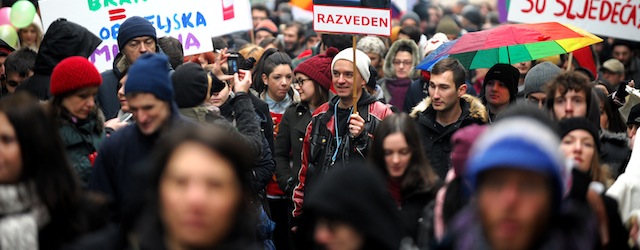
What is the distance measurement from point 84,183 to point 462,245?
2818 millimetres

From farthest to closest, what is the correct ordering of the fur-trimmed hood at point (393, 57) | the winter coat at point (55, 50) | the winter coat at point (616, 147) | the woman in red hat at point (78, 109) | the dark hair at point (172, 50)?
the fur-trimmed hood at point (393, 57) → the dark hair at point (172, 50) → the winter coat at point (55, 50) → the winter coat at point (616, 147) → the woman in red hat at point (78, 109)

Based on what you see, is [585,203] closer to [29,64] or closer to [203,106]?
[203,106]

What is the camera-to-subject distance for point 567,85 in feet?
22.6

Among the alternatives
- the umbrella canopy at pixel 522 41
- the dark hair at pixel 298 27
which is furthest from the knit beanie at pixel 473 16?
the umbrella canopy at pixel 522 41

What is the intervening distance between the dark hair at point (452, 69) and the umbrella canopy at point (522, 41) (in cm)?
33

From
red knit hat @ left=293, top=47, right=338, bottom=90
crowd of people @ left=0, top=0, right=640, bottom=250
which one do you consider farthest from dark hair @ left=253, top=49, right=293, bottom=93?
red knit hat @ left=293, top=47, right=338, bottom=90

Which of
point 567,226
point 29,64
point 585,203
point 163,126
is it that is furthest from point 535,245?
point 29,64

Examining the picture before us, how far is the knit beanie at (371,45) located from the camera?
12750mm

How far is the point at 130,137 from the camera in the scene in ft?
18.9

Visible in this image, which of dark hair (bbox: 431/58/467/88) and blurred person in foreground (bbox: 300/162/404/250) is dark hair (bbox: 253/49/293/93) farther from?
blurred person in foreground (bbox: 300/162/404/250)

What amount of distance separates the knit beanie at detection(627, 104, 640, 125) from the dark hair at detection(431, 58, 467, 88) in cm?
145

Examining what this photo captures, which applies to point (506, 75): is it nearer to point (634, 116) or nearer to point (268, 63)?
point (634, 116)

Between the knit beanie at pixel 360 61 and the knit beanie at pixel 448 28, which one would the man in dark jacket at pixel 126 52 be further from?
the knit beanie at pixel 448 28

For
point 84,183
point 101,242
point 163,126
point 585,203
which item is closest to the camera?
point 101,242
